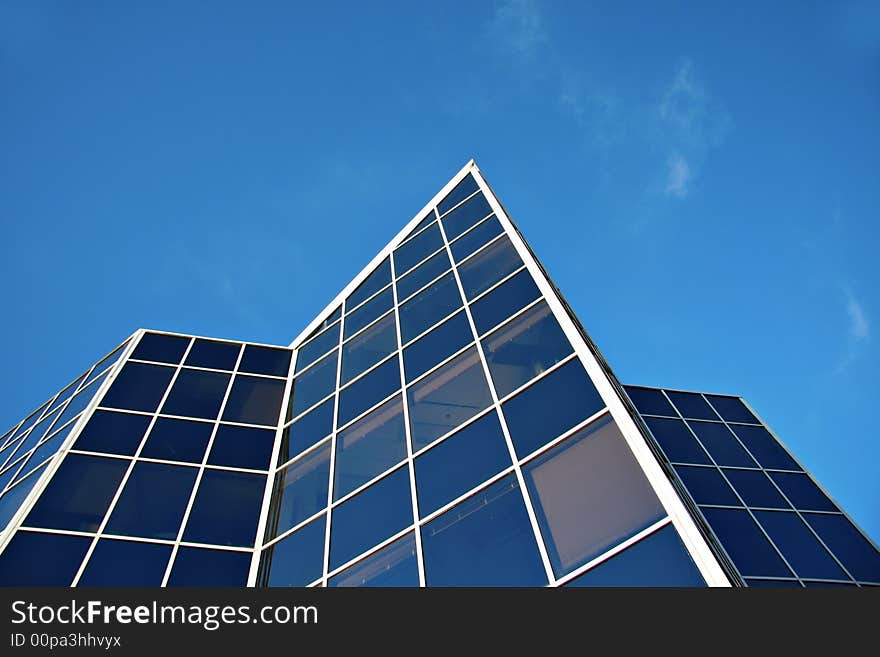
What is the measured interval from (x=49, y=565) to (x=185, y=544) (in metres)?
2.29

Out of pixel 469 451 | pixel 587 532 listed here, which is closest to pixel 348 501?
pixel 469 451

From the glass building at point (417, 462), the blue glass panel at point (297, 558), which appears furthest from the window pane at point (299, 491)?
the blue glass panel at point (297, 558)

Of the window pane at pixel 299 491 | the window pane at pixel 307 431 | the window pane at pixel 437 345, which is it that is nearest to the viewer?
the window pane at pixel 299 491

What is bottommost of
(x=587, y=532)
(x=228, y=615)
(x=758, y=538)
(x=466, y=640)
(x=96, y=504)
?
(x=466, y=640)

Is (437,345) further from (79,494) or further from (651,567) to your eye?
(79,494)

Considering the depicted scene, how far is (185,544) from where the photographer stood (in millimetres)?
13273

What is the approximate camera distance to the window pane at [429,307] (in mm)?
15106

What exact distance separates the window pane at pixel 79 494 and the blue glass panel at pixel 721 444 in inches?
626

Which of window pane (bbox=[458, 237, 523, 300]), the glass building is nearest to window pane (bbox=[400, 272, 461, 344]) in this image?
the glass building

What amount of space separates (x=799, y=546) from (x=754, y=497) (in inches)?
73.3

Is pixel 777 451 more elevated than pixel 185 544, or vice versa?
pixel 777 451

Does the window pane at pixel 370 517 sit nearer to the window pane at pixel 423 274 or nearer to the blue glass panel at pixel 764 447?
the window pane at pixel 423 274

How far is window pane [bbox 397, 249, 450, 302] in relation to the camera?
56.1 feet

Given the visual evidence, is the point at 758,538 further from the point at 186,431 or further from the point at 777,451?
the point at 186,431
